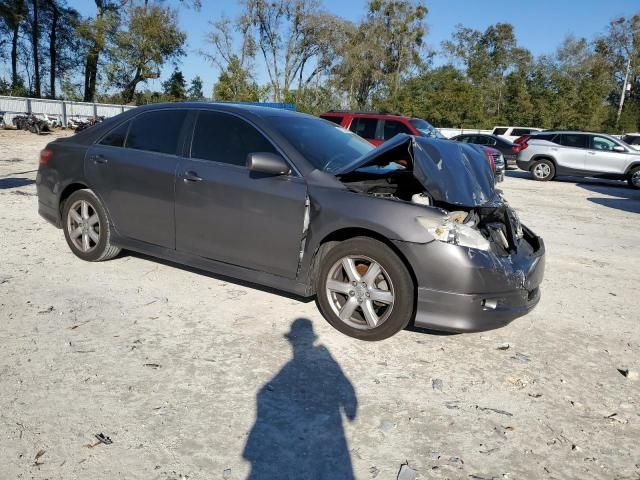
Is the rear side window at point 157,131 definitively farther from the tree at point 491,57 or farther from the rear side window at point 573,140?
the tree at point 491,57

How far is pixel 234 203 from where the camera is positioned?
4102mm

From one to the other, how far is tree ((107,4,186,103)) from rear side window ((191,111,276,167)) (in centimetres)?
4104

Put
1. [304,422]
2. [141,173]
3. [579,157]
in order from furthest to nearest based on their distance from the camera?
1. [579,157]
2. [141,173]
3. [304,422]

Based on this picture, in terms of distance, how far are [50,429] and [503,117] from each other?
167 ft

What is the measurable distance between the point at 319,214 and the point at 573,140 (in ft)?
53.5

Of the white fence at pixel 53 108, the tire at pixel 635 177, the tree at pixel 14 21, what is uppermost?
the tree at pixel 14 21

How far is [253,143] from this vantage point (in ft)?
13.7

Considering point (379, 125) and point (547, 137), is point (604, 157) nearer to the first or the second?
point (547, 137)

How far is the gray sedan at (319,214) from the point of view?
346 cm

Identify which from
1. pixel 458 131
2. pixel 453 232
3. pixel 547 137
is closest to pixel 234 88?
pixel 458 131

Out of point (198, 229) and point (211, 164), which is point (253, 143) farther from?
point (198, 229)

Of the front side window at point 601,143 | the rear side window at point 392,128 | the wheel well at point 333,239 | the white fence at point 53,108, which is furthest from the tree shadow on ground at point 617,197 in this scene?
the white fence at point 53,108

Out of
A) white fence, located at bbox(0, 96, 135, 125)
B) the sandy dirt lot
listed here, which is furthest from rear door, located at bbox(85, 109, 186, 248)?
white fence, located at bbox(0, 96, 135, 125)

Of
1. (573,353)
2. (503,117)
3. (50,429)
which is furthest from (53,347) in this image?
(503,117)
